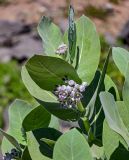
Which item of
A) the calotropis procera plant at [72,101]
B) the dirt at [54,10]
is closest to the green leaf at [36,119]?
the calotropis procera plant at [72,101]

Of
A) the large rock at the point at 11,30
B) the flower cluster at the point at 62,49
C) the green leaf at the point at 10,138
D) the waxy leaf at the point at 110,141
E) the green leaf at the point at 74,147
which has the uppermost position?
the flower cluster at the point at 62,49

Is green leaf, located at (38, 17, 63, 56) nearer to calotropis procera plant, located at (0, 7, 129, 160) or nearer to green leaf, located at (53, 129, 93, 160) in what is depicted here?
calotropis procera plant, located at (0, 7, 129, 160)

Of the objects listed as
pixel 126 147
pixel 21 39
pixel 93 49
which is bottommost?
pixel 21 39

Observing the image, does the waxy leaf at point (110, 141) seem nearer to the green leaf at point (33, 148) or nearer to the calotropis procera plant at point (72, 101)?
the calotropis procera plant at point (72, 101)

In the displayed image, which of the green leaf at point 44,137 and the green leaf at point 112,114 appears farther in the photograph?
the green leaf at point 44,137

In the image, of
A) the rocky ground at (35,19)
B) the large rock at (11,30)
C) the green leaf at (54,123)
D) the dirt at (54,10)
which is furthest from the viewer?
the dirt at (54,10)

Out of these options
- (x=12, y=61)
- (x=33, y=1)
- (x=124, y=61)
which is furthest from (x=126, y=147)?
(x=33, y=1)

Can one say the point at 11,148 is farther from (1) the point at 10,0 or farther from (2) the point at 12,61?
(1) the point at 10,0
